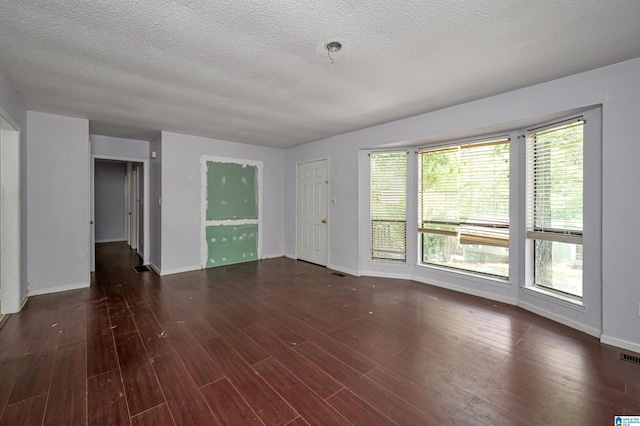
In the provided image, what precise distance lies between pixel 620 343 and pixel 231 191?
18.9ft

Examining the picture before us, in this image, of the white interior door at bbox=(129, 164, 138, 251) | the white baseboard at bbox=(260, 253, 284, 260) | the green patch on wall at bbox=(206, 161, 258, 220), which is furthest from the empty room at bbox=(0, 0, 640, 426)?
the white interior door at bbox=(129, 164, 138, 251)

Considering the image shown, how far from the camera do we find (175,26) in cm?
189

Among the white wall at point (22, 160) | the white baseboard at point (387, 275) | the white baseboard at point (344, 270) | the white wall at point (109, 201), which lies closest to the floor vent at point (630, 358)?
the white baseboard at point (387, 275)

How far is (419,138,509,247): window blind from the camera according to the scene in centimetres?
362

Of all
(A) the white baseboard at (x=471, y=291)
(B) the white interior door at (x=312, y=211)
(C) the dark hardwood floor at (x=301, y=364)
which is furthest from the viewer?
(B) the white interior door at (x=312, y=211)

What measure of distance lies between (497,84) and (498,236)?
191 centimetres

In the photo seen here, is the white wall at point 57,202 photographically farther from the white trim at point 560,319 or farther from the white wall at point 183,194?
the white trim at point 560,319

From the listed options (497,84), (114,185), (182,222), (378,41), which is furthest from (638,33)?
(114,185)

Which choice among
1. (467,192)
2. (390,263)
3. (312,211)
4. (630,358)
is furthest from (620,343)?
(312,211)

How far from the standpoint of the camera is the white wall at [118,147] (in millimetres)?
5037

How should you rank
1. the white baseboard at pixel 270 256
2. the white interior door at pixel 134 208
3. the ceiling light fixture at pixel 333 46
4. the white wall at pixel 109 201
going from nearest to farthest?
1. the ceiling light fixture at pixel 333 46
2. the white baseboard at pixel 270 256
3. the white interior door at pixel 134 208
4. the white wall at pixel 109 201

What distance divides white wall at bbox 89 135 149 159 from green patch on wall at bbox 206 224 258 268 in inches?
82.3

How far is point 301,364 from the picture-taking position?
2.21m

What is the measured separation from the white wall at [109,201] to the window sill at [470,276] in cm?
896
